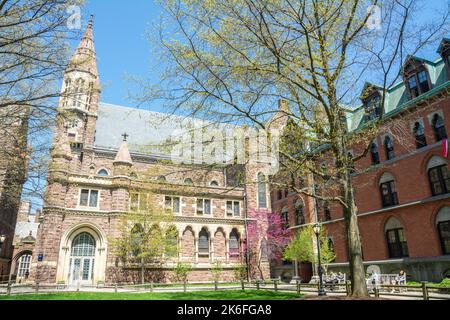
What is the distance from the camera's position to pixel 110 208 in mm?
28688

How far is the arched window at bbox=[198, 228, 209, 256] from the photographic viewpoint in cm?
3165

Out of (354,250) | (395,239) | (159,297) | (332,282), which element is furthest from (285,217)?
(354,250)

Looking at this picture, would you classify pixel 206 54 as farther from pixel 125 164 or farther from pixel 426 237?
pixel 125 164

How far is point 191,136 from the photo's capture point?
39.0ft

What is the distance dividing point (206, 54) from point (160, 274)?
74.4 ft

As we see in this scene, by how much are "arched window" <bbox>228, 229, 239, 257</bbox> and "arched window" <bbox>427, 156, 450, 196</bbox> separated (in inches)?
734

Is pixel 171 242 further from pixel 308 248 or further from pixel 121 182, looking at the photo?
pixel 308 248

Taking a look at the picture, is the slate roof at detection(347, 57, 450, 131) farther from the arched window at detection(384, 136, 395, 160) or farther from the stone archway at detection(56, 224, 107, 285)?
the stone archway at detection(56, 224, 107, 285)

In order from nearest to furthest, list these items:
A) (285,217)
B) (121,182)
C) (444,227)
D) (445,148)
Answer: (445,148) → (444,227) → (121,182) → (285,217)

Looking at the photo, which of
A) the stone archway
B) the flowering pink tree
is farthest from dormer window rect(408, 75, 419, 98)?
the stone archway

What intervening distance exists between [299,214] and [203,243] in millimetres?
9906

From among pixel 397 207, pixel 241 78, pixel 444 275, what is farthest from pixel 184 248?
pixel 241 78

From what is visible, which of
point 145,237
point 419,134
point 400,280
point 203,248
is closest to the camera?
point 400,280

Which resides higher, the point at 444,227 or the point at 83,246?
the point at 83,246
